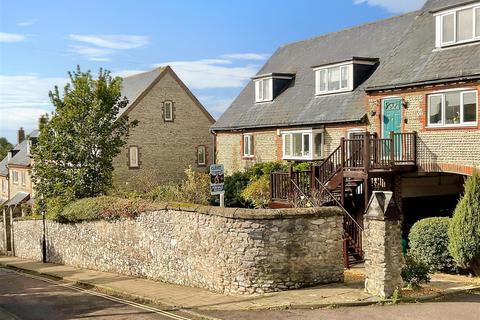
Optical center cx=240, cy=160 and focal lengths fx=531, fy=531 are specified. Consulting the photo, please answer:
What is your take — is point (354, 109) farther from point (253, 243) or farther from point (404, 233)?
point (253, 243)

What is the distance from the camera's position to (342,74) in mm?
25938

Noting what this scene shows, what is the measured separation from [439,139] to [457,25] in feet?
14.6

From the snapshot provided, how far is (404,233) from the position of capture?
69.8 feet

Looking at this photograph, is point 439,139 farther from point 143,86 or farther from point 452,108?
point 143,86

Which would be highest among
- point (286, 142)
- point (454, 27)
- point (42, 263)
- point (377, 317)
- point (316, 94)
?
point (454, 27)

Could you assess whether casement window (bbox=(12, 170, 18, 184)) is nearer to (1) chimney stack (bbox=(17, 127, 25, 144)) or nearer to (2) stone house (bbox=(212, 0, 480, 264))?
(1) chimney stack (bbox=(17, 127, 25, 144))

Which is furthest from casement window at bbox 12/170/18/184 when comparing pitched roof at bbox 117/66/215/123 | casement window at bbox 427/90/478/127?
casement window at bbox 427/90/478/127

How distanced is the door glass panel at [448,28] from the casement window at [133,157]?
2552 centimetres

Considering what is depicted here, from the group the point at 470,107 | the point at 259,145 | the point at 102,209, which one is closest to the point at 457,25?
the point at 470,107

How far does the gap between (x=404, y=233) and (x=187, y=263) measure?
371 inches

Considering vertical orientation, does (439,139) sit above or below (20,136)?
below

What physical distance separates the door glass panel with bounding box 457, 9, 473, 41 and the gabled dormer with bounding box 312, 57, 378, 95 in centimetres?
542

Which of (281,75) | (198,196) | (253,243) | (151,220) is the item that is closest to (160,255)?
(151,220)

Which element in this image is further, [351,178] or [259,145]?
[259,145]
